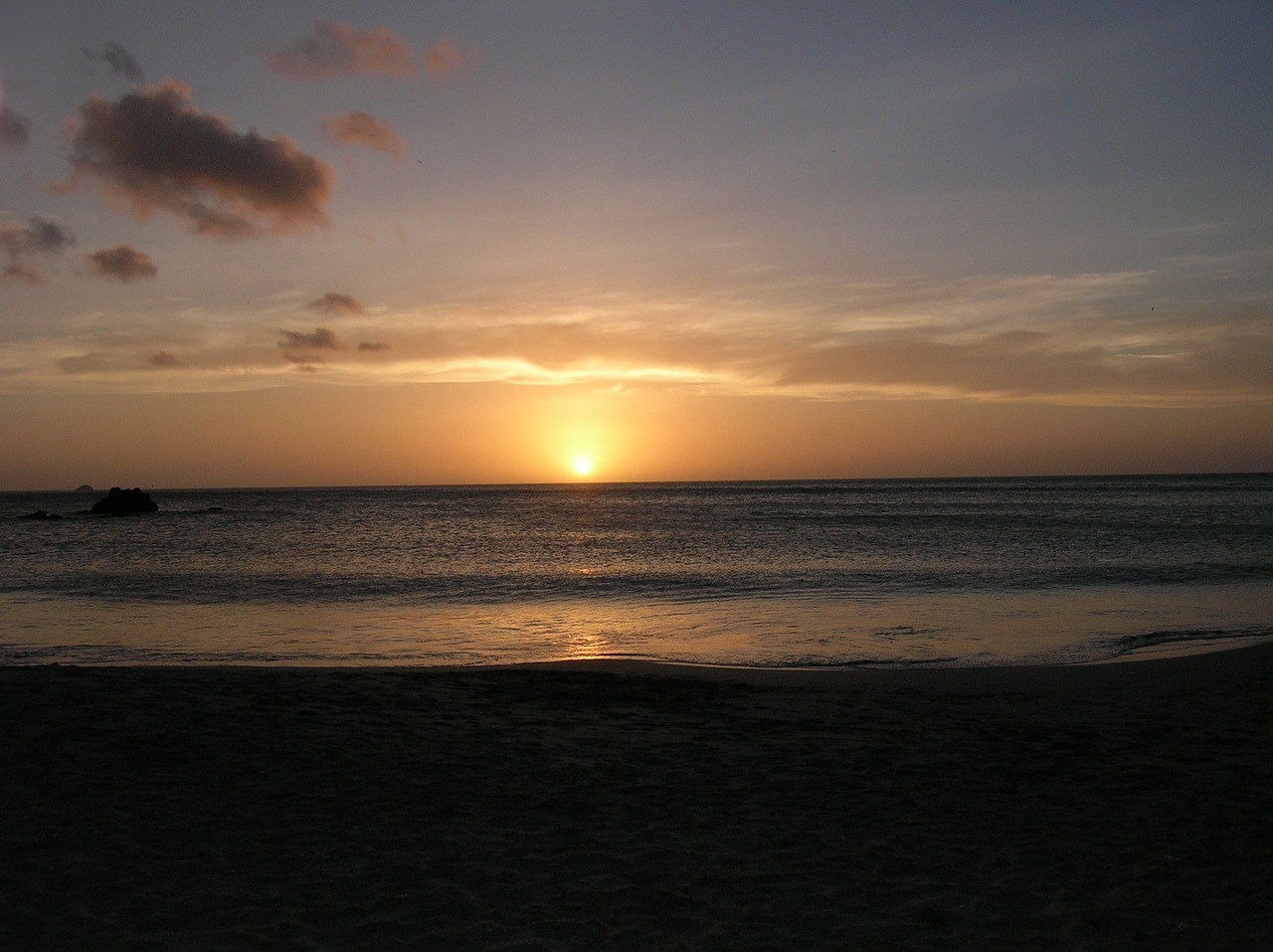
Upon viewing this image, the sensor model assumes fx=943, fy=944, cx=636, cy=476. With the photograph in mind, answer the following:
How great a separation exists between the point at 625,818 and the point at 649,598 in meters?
18.8

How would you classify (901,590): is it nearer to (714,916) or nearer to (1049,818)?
(1049,818)

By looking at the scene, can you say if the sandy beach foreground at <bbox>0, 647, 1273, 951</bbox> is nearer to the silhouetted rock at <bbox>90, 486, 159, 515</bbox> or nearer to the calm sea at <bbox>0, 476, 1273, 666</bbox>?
the calm sea at <bbox>0, 476, 1273, 666</bbox>

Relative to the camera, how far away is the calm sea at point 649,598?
59.6 ft

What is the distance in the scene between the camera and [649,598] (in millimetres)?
26797

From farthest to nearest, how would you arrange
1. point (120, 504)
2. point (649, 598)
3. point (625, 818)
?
point (120, 504) → point (649, 598) → point (625, 818)

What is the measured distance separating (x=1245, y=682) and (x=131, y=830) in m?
14.0

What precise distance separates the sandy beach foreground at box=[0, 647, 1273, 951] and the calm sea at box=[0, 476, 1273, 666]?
5097mm

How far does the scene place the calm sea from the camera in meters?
18.2

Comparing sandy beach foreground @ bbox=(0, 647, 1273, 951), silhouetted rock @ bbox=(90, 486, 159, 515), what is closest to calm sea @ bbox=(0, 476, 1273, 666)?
sandy beach foreground @ bbox=(0, 647, 1273, 951)

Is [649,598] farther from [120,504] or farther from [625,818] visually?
[120,504]

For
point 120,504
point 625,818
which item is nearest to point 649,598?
point 625,818

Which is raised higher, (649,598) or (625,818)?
(625,818)

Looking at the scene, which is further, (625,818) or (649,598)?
(649,598)

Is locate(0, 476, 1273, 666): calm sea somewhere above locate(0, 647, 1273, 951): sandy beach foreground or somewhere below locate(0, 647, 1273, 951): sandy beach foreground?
below
